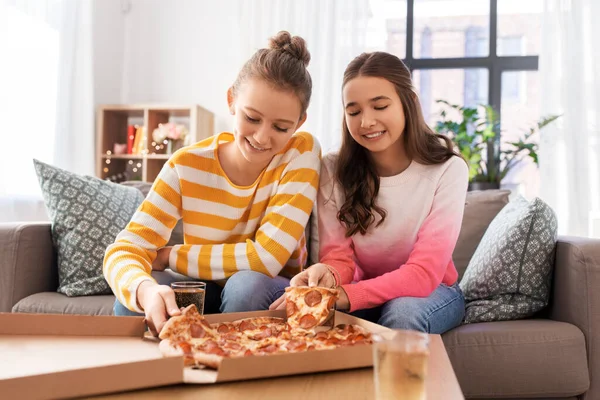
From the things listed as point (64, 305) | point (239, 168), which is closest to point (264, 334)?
point (239, 168)

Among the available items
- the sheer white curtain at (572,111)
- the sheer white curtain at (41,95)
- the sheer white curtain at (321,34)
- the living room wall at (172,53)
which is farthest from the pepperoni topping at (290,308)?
the living room wall at (172,53)

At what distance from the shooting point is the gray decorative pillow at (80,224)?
7.18 ft

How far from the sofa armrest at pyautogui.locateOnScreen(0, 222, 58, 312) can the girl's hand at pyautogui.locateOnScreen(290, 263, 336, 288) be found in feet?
4.14

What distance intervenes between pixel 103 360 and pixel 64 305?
4.24 feet

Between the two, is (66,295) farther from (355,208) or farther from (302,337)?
(302,337)

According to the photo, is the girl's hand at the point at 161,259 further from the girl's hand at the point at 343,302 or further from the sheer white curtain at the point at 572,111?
the sheer white curtain at the point at 572,111

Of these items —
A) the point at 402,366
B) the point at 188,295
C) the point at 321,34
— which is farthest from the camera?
the point at 321,34

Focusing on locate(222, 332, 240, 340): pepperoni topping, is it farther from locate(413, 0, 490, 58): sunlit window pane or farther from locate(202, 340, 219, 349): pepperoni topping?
locate(413, 0, 490, 58): sunlit window pane

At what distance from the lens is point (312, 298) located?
1.09 meters

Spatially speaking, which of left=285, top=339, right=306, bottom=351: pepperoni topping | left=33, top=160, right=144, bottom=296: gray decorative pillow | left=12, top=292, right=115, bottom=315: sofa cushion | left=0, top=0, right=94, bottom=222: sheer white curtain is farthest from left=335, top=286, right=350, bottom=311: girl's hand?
left=0, top=0, right=94, bottom=222: sheer white curtain

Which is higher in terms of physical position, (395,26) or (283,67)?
(395,26)

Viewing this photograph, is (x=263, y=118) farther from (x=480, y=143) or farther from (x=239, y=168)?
(x=480, y=143)

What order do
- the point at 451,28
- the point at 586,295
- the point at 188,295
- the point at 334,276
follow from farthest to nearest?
the point at 451,28 → the point at 586,295 → the point at 334,276 → the point at 188,295

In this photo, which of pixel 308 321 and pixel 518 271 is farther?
pixel 518 271
